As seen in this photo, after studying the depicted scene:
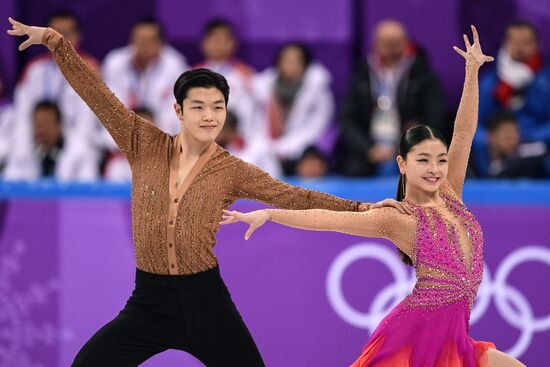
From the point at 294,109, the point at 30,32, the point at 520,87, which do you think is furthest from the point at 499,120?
the point at 30,32

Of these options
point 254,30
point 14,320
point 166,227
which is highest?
point 254,30

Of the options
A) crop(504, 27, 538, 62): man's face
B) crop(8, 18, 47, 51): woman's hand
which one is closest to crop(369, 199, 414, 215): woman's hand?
crop(8, 18, 47, 51): woman's hand

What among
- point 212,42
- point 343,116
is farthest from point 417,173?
point 212,42

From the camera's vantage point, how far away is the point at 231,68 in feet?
28.5

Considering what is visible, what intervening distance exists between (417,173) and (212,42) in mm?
4189

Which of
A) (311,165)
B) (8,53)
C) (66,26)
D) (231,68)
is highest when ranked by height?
(66,26)

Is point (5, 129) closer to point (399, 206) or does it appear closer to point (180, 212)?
point (180, 212)

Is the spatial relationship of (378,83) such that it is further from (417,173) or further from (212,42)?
(417,173)

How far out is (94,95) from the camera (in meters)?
4.95

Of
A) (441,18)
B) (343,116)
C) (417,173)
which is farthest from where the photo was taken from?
(441,18)

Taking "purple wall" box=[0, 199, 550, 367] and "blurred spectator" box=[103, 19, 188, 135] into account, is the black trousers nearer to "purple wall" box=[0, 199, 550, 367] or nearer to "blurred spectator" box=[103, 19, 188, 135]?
"purple wall" box=[0, 199, 550, 367]

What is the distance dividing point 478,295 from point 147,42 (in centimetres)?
364

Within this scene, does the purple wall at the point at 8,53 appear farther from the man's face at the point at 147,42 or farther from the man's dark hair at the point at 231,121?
the man's dark hair at the point at 231,121

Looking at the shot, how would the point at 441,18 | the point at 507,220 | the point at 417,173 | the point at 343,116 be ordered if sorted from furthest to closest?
1. the point at 441,18
2. the point at 343,116
3. the point at 507,220
4. the point at 417,173
